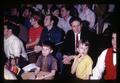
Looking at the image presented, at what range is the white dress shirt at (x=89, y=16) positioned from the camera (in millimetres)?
3703

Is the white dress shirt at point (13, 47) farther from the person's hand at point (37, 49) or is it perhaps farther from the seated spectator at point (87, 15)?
the seated spectator at point (87, 15)

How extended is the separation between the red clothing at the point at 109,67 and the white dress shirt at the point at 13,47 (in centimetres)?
89

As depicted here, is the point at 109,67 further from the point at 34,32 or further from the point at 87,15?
the point at 34,32

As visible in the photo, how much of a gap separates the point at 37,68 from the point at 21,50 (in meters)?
0.26

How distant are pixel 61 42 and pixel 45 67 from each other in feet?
1.07

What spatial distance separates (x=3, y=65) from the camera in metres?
3.72

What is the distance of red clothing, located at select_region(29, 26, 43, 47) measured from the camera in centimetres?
373

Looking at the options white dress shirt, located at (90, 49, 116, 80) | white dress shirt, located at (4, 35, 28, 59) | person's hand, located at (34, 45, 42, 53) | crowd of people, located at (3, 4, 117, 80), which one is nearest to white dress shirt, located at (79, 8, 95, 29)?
crowd of people, located at (3, 4, 117, 80)

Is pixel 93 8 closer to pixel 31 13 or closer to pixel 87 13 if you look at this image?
pixel 87 13

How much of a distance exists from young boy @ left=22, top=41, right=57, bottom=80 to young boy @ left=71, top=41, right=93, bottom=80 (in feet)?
0.73

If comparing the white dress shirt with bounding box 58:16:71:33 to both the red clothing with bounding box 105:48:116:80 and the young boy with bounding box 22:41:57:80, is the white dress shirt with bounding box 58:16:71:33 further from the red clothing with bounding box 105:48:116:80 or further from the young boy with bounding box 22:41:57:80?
the red clothing with bounding box 105:48:116:80

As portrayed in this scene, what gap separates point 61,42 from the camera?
12.2 ft

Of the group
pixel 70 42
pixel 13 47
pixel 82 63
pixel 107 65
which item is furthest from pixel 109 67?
pixel 13 47

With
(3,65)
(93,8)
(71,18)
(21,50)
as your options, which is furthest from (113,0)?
(3,65)
